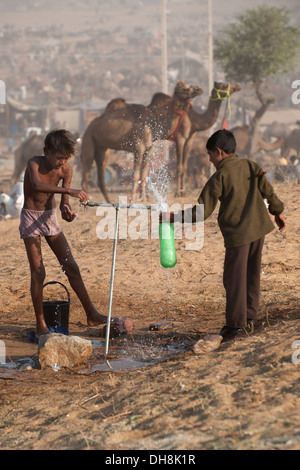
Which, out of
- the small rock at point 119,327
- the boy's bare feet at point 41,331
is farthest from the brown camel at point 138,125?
the boy's bare feet at point 41,331

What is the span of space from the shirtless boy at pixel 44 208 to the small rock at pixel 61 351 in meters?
0.65

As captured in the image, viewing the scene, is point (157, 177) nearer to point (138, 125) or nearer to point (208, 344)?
point (138, 125)

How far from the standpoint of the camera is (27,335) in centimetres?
625

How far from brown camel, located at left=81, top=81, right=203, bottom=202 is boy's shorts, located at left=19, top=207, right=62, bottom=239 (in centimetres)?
743

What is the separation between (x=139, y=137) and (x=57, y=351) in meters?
8.61

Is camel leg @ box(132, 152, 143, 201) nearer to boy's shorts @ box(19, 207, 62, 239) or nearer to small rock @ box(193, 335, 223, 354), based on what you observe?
boy's shorts @ box(19, 207, 62, 239)

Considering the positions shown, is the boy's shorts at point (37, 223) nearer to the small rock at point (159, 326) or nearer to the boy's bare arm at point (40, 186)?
the boy's bare arm at point (40, 186)

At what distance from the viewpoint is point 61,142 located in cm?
549

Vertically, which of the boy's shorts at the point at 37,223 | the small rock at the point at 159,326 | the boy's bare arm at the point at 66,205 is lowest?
the small rock at the point at 159,326

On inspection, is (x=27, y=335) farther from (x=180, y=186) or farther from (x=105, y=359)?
(x=180, y=186)

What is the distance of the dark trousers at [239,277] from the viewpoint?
5.11 m

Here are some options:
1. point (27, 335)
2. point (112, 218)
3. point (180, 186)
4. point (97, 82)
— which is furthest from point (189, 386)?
point (97, 82)

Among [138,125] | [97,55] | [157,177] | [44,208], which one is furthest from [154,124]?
[97,55]

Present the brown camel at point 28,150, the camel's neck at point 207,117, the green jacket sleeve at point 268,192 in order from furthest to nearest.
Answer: the brown camel at point 28,150
the camel's neck at point 207,117
the green jacket sleeve at point 268,192
